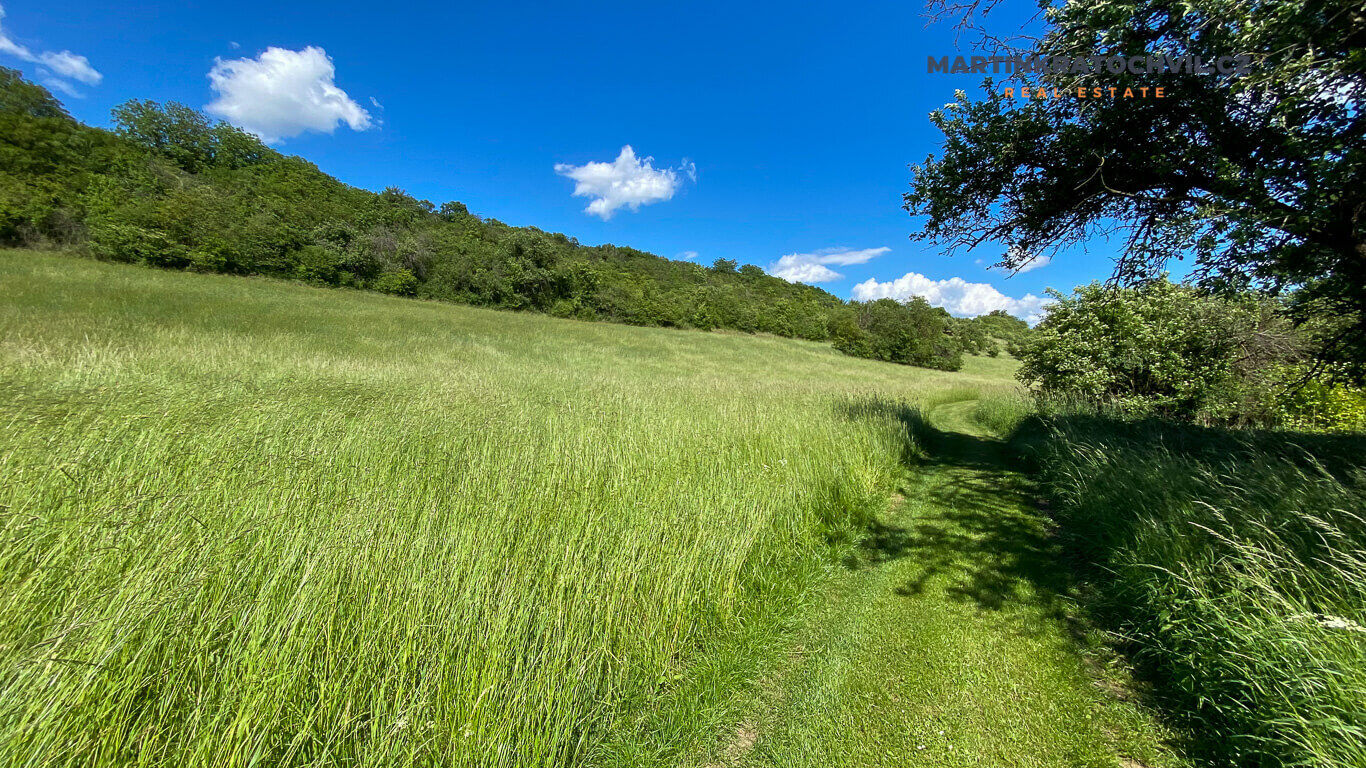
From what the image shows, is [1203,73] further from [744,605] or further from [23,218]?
[23,218]

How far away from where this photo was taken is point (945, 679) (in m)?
2.72

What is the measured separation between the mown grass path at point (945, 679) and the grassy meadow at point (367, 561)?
18.9 inches

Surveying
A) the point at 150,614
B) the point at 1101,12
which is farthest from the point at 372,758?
the point at 1101,12

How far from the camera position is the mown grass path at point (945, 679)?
2258mm

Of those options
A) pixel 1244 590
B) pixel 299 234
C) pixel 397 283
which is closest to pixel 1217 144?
pixel 1244 590

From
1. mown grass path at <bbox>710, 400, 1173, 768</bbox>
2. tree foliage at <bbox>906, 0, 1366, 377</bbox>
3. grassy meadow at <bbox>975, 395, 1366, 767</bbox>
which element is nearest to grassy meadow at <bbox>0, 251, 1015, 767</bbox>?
mown grass path at <bbox>710, 400, 1173, 768</bbox>

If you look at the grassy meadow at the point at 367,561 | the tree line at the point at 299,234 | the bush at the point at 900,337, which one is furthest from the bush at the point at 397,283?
the bush at the point at 900,337

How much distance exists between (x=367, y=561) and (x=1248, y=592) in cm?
→ 573

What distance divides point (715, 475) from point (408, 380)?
25.4 ft

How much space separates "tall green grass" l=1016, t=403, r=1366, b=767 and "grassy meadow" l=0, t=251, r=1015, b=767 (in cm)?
237

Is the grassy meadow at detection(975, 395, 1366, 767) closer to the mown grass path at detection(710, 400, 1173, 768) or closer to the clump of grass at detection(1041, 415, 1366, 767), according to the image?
the clump of grass at detection(1041, 415, 1366, 767)

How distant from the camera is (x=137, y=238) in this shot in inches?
975

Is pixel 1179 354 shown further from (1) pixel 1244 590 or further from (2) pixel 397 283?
(2) pixel 397 283

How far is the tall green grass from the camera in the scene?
2041 mm
